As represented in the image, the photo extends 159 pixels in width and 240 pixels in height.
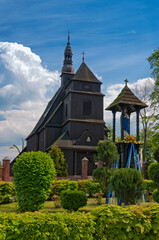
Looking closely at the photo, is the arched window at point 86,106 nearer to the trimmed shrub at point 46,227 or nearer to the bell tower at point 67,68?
the bell tower at point 67,68

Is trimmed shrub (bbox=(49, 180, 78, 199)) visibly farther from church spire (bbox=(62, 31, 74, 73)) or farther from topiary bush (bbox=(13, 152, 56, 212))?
church spire (bbox=(62, 31, 74, 73))

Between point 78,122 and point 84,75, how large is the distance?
19.2 ft

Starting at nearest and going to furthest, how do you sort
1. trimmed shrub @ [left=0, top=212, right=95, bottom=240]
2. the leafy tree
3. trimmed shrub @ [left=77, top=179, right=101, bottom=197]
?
trimmed shrub @ [left=0, top=212, right=95, bottom=240]
trimmed shrub @ [left=77, top=179, right=101, bottom=197]
the leafy tree

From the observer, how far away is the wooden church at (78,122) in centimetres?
3234

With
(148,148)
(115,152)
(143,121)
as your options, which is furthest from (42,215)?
(148,148)

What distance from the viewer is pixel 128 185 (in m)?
Result: 12.3

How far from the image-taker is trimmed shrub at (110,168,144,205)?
12344mm

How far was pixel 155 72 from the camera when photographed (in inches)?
1192

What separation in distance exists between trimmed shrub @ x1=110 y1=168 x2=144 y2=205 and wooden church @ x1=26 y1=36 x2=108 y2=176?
1939cm

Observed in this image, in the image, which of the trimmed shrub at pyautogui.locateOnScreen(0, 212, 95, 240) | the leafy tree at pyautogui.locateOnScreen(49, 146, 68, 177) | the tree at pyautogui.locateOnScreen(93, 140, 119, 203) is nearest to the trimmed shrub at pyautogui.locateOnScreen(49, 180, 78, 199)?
the tree at pyautogui.locateOnScreen(93, 140, 119, 203)

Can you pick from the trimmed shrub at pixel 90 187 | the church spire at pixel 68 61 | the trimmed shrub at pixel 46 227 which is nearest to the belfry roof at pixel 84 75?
the church spire at pixel 68 61

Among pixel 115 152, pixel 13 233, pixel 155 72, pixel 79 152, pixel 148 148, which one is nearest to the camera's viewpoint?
pixel 13 233

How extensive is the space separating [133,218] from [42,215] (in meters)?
2.10

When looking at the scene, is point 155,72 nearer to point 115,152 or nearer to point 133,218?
point 115,152
